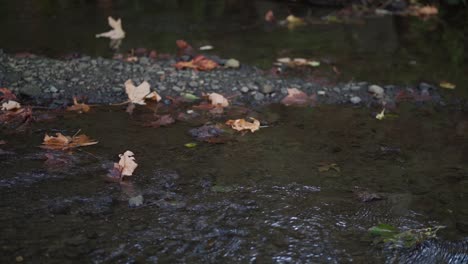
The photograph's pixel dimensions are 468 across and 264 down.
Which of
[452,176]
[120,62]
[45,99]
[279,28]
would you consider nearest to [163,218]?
[452,176]

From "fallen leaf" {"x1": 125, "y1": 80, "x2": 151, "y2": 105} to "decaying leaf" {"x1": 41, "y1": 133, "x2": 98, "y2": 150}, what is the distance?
2.44 ft

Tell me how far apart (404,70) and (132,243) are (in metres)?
3.34

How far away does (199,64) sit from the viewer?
460 cm

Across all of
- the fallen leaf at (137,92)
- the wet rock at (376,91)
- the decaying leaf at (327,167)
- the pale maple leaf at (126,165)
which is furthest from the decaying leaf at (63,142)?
the wet rock at (376,91)

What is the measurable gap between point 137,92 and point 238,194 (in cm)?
148

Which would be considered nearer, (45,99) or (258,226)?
(258,226)

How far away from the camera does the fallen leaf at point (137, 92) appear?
3.83 metres

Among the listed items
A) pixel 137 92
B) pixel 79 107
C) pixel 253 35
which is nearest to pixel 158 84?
pixel 137 92

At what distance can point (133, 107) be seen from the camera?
3826mm

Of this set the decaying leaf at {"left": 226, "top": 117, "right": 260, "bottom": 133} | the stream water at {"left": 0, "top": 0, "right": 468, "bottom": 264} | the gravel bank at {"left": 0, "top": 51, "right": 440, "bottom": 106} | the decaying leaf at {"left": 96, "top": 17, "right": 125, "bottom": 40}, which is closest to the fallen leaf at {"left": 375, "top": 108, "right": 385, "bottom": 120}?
the stream water at {"left": 0, "top": 0, "right": 468, "bottom": 264}

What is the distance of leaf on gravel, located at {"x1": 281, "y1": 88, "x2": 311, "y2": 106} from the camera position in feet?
13.3

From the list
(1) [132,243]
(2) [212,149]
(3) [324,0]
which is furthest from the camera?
(3) [324,0]

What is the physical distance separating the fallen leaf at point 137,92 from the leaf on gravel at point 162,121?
311 mm

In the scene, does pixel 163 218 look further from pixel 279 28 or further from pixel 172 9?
pixel 172 9
